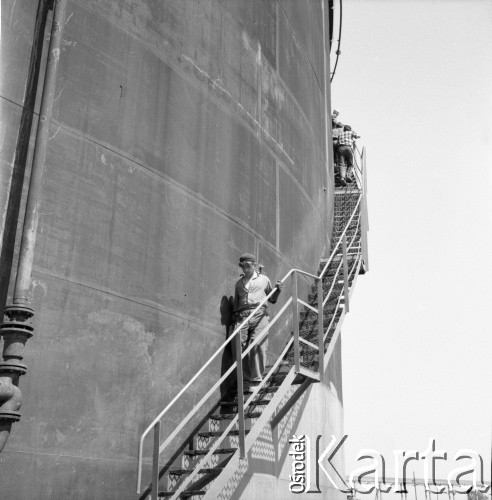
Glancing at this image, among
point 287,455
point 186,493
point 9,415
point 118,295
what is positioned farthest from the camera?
point 287,455

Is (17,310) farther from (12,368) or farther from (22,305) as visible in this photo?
(12,368)

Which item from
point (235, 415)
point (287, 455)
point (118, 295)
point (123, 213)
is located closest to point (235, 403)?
point (235, 415)

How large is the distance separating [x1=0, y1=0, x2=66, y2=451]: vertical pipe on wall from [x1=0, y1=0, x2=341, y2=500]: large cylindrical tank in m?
0.14

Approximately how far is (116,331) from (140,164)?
1.83 m

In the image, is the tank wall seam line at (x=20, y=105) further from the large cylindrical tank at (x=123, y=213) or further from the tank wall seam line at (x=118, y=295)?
the tank wall seam line at (x=118, y=295)

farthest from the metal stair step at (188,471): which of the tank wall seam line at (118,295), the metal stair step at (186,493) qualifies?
the tank wall seam line at (118,295)

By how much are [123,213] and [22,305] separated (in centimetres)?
168

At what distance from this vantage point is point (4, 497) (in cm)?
541

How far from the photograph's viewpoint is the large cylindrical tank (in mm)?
6043

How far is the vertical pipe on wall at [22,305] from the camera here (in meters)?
5.47

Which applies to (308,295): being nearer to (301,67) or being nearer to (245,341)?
(245,341)

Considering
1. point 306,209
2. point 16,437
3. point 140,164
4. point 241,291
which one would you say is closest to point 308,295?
point 306,209

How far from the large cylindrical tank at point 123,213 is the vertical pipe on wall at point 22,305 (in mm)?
141

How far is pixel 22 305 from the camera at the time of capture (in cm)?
566
